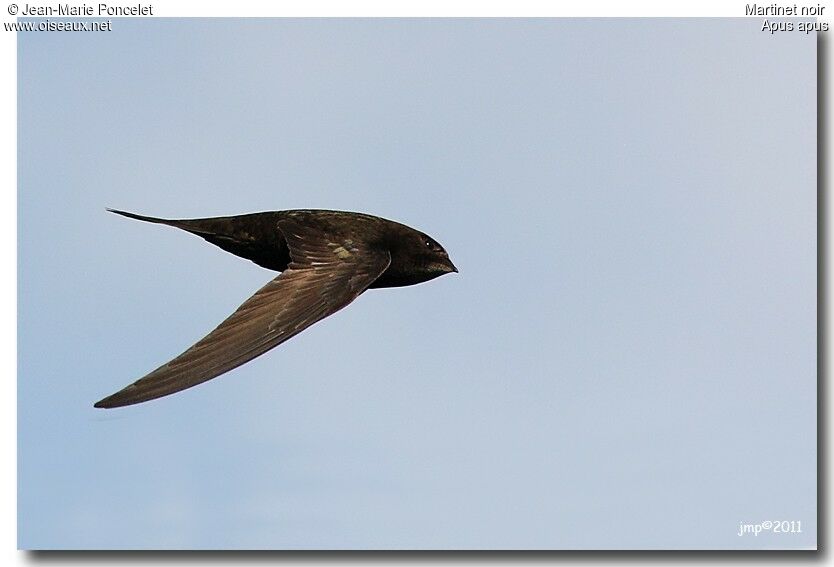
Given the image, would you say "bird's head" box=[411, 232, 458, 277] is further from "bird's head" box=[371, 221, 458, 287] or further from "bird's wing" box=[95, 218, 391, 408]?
"bird's wing" box=[95, 218, 391, 408]

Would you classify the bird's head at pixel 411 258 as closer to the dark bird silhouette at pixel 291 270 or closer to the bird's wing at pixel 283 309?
the dark bird silhouette at pixel 291 270

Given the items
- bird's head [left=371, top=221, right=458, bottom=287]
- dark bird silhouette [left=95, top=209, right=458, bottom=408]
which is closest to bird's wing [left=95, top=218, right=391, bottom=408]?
dark bird silhouette [left=95, top=209, right=458, bottom=408]

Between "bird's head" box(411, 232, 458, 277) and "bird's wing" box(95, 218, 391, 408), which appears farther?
"bird's head" box(411, 232, 458, 277)

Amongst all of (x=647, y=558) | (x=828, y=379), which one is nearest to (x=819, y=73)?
(x=828, y=379)

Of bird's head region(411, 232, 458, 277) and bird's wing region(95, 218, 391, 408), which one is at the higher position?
bird's head region(411, 232, 458, 277)

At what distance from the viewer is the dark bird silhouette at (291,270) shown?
393cm

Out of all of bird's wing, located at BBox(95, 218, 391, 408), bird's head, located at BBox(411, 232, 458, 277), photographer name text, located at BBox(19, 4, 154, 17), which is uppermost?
photographer name text, located at BBox(19, 4, 154, 17)

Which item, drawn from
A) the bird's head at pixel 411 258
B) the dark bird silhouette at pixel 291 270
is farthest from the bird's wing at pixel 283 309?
the bird's head at pixel 411 258

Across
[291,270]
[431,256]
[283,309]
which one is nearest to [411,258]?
[431,256]

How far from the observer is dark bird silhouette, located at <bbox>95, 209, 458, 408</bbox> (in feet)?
12.9

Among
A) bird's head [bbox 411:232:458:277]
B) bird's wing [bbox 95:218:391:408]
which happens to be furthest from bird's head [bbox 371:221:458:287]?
bird's wing [bbox 95:218:391:408]

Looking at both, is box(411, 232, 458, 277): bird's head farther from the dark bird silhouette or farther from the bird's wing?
the bird's wing

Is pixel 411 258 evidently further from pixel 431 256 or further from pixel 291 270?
pixel 291 270

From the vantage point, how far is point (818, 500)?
5.38 metres
